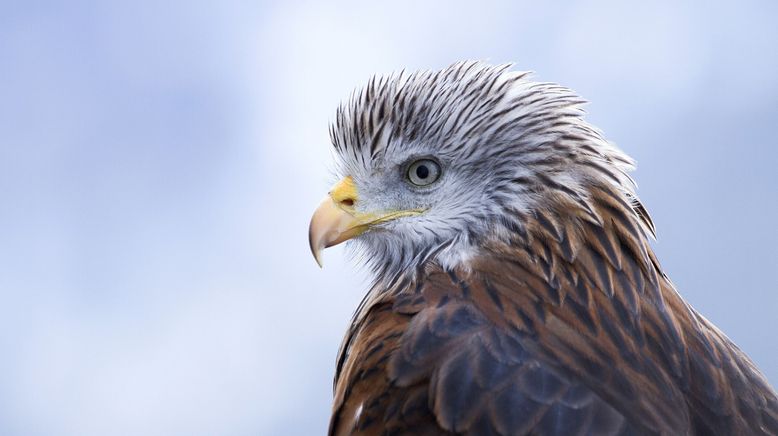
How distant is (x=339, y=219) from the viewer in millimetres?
4188

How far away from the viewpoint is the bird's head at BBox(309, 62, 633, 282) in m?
3.95

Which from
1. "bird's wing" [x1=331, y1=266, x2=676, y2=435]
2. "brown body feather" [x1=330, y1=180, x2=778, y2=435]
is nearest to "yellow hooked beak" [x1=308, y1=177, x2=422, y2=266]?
"brown body feather" [x1=330, y1=180, x2=778, y2=435]

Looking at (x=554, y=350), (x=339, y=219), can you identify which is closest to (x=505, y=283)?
(x=554, y=350)

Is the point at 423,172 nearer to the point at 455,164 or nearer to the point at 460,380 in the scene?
the point at 455,164

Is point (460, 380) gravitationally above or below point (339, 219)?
below

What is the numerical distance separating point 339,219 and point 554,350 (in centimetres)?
115

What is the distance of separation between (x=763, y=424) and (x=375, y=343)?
1254mm

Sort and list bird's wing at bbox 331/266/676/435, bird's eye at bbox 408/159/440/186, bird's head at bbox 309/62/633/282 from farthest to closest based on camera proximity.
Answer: bird's eye at bbox 408/159/440/186 < bird's head at bbox 309/62/633/282 < bird's wing at bbox 331/266/676/435

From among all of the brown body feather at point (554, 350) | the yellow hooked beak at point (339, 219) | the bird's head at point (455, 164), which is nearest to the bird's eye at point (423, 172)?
the bird's head at point (455, 164)

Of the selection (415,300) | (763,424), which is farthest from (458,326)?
(763,424)

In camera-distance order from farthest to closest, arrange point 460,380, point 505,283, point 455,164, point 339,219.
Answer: point 339,219 < point 455,164 < point 505,283 < point 460,380

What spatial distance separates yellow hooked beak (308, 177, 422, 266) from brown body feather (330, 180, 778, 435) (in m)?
0.34

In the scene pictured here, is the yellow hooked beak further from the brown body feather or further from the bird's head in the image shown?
the brown body feather

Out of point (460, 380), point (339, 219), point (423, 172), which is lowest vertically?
point (460, 380)
